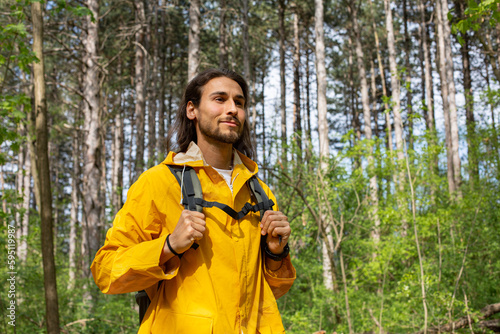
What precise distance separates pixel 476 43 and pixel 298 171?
17.1m

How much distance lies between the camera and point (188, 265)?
170 centimetres

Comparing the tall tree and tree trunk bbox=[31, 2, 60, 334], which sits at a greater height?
the tall tree

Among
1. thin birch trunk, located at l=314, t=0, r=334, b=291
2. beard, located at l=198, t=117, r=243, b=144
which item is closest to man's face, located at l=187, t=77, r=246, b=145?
beard, located at l=198, t=117, r=243, b=144

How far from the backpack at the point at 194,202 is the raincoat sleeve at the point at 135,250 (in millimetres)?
133

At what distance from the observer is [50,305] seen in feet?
14.5

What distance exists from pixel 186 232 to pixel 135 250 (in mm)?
228

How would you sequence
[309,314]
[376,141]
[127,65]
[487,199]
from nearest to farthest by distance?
[309,314], [487,199], [376,141], [127,65]

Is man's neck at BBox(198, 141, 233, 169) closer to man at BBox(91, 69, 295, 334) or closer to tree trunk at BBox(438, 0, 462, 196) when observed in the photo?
man at BBox(91, 69, 295, 334)

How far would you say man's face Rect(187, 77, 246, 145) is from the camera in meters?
1.96

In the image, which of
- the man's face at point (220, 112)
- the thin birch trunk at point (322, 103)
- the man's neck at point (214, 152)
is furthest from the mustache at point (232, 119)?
the thin birch trunk at point (322, 103)

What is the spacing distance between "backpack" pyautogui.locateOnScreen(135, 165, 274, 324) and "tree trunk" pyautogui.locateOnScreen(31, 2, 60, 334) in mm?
3181

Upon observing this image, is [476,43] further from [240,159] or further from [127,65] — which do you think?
[240,159]

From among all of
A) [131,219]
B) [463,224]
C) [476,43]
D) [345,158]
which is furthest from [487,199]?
[476,43]

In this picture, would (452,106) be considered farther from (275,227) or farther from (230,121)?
(275,227)
